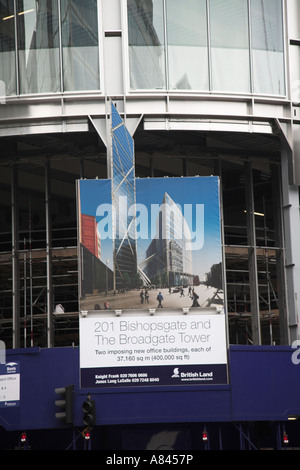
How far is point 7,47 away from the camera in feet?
98.6

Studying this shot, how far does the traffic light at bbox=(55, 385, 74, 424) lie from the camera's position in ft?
88.7

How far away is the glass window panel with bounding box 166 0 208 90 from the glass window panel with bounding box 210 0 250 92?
33 cm

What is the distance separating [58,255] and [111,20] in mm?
8204

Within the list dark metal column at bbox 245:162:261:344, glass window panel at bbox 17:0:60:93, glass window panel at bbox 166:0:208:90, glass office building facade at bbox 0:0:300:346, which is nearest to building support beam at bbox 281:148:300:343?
glass office building facade at bbox 0:0:300:346

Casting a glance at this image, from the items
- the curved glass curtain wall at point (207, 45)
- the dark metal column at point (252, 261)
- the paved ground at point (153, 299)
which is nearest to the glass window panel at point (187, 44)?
the curved glass curtain wall at point (207, 45)

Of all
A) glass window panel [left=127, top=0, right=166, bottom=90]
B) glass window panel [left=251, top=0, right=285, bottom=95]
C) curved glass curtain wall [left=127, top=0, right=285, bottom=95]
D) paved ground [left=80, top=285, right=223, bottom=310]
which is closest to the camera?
paved ground [left=80, top=285, right=223, bottom=310]

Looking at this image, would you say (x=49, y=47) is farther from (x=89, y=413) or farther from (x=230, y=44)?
(x=89, y=413)

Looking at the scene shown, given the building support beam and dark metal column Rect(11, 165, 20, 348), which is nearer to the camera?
the building support beam

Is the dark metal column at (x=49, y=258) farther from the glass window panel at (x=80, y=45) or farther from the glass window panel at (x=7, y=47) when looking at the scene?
the glass window panel at (x=80, y=45)

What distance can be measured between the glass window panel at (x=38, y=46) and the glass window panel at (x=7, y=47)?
27cm

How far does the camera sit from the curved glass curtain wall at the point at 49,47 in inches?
1156

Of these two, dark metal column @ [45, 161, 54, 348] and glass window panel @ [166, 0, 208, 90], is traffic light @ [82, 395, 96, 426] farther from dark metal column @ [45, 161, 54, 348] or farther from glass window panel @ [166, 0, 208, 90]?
glass window panel @ [166, 0, 208, 90]
